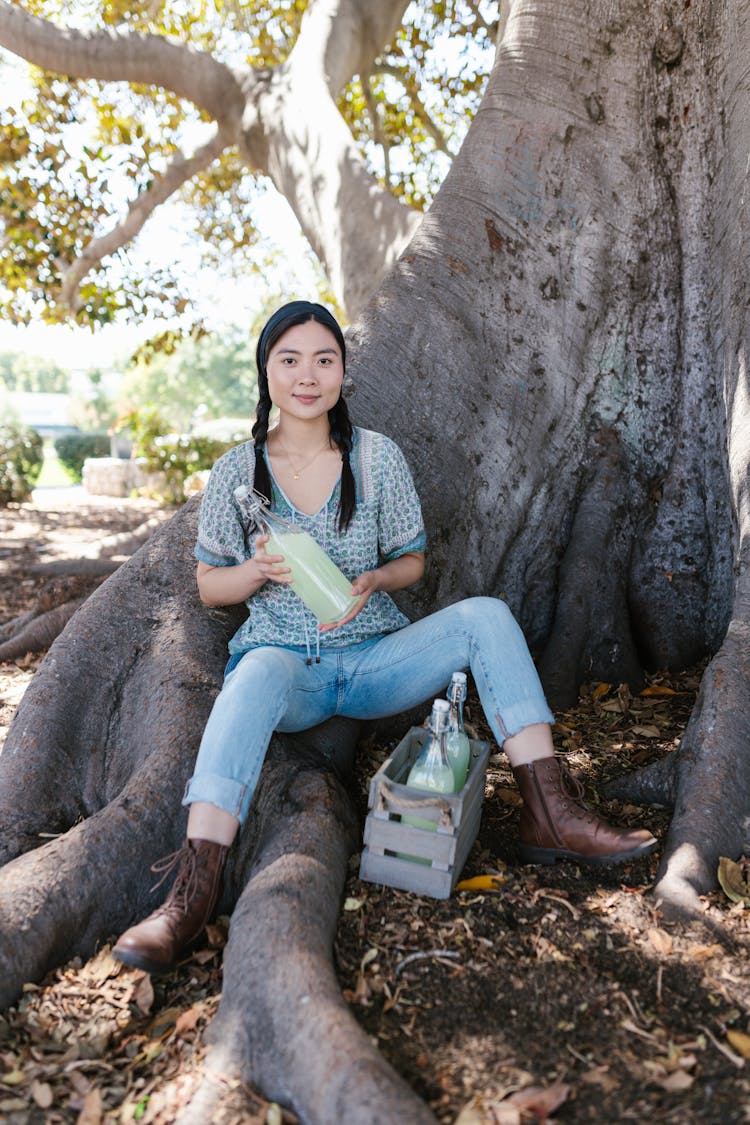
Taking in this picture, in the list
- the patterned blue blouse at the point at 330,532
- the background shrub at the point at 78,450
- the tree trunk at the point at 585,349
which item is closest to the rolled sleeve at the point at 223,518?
the patterned blue blouse at the point at 330,532

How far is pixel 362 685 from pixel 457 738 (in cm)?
40

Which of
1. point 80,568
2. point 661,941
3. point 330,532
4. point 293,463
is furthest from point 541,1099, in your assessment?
point 80,568

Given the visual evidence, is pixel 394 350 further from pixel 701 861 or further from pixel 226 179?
pixel 226 179

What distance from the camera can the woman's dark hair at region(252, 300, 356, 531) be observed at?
9.02 feet

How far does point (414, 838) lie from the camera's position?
2441 millimetres

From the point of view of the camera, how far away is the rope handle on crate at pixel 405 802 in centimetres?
239

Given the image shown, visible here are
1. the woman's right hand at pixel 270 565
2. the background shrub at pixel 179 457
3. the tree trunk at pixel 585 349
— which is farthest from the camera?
the background shrub at pixel 179 457

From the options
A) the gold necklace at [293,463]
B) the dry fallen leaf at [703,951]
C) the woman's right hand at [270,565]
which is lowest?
the dry fallen leaf at [703,951]

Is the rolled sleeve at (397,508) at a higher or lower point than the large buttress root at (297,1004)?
higher

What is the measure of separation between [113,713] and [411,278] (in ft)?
7.08

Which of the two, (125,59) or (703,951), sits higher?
(125,59)

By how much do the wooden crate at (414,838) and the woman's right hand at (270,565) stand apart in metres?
0.60

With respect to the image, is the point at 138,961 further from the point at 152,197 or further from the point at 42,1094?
the point at 152,197

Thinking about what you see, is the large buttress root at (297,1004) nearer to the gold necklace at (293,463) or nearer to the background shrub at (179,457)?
the gold necklace at (293,463)
